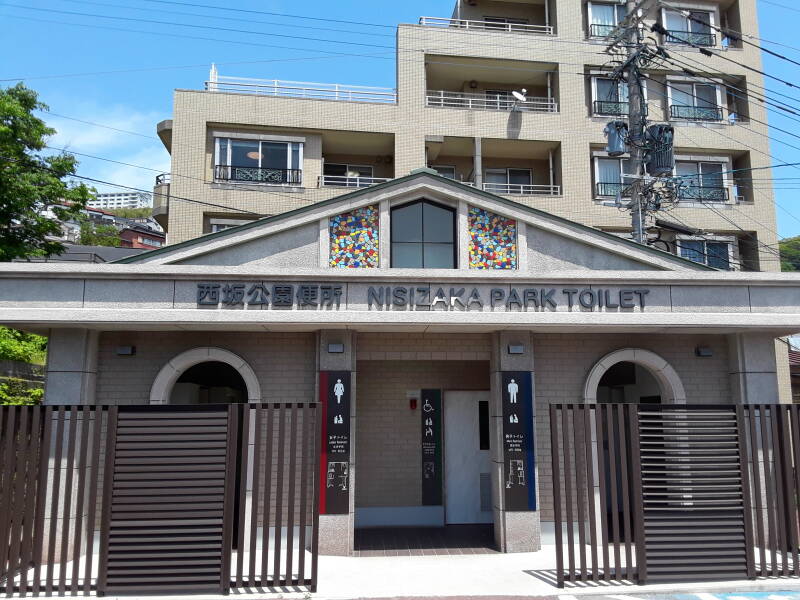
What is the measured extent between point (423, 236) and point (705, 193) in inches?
649

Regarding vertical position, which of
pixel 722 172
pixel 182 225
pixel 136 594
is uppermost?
pixel 722 172

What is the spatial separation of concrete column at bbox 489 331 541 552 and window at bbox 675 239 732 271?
46.2ft

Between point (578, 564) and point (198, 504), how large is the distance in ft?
18.8

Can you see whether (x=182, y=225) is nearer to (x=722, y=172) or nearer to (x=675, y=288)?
(x=675, y=288)

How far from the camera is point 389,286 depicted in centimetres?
1084

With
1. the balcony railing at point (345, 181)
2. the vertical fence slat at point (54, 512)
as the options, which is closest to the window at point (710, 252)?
the balcony railing at point (345, 181)

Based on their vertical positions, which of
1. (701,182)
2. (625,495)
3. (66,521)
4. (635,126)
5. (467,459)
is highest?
(701,182)

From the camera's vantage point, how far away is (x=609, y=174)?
23406 millimetres

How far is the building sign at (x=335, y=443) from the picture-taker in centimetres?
1071

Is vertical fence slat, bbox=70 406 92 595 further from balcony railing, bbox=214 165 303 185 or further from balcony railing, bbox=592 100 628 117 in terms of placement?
balcony railing, bbox=592 100 628 117

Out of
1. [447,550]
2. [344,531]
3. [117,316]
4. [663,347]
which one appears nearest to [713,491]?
[663,347]

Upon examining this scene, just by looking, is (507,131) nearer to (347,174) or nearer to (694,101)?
(347,174)

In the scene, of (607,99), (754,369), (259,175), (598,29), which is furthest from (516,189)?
(754,369)

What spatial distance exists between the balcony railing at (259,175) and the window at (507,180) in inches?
275
